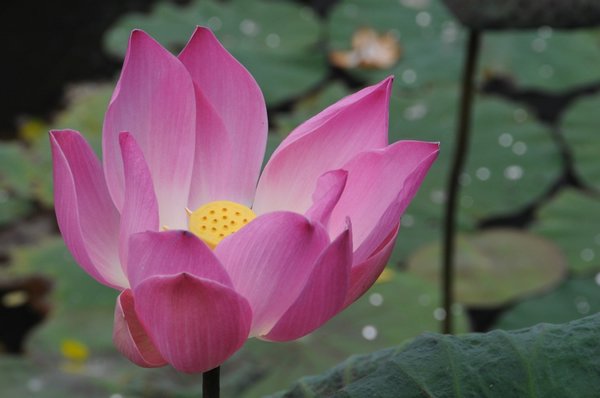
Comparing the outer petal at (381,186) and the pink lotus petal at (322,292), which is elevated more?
the outer petal at (381,186)

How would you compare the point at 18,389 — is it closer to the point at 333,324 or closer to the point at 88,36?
the point at 333,324

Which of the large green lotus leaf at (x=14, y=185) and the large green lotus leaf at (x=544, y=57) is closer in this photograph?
the large green lotus leaf at (x=14, y=185)

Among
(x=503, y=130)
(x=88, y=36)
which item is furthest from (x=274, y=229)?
(x=88, y=36)

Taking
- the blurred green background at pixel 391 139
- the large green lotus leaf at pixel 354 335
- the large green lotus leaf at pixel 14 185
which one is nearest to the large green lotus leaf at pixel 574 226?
the blurred green background at pixel 391 139

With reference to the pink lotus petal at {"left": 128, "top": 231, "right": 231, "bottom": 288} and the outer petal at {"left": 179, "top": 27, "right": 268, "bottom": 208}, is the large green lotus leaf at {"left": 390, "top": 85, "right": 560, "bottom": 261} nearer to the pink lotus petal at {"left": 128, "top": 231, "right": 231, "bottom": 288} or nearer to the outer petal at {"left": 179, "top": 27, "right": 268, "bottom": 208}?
the outer petal at {"left": 179, "top": 27, "right": 268, "bottom": 208}

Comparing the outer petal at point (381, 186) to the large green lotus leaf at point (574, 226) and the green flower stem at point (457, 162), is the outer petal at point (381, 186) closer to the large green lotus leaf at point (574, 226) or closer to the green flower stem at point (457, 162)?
the green flower stem at point (457, 162)

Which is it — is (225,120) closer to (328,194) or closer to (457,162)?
(328,194)

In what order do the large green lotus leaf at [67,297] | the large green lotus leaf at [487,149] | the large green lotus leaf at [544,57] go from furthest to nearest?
the large green lotus leaf at [544,57] < the large green lotus leaf at [487,149] < the large green lotus leaf at [67,297]

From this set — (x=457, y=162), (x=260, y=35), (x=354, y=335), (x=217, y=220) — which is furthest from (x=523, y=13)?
(x=260, y=35)
